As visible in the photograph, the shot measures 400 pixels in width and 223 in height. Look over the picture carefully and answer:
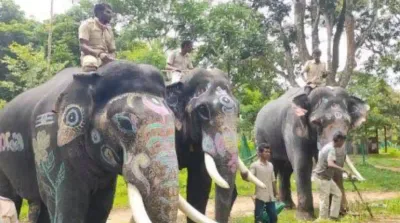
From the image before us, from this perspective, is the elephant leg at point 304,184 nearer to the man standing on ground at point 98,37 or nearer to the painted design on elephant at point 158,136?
the man standing on ground at point 98,37

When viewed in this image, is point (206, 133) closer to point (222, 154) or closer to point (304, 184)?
point (222, 154)

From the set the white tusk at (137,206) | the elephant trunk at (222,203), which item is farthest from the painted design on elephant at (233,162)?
the white tusk at (137,206)

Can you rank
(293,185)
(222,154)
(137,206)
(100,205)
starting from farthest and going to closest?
(293,185) → (222,154) → (100,205) → (137,206)

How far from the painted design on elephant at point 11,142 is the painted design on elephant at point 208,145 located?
6.23ft

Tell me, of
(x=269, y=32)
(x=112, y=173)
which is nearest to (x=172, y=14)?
(x=269, y=32)

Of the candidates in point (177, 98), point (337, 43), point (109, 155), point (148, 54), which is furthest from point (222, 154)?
point (337, 43)

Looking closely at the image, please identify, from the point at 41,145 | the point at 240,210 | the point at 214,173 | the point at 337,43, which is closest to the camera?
the point at 41,145

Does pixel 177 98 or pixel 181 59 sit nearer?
pixel 177 98

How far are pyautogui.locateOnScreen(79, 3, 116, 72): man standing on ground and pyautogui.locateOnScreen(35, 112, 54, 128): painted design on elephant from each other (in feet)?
2.07

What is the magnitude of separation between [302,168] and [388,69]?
54.0ft

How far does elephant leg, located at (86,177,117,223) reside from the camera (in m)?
5.87

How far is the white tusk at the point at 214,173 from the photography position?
20.1 ft

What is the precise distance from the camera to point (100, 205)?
5.92m

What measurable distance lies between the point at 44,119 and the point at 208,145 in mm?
1974
